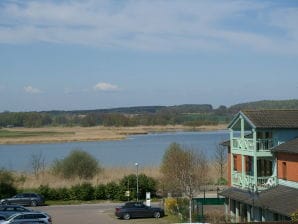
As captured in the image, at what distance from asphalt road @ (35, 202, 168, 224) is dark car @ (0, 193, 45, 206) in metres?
1.37

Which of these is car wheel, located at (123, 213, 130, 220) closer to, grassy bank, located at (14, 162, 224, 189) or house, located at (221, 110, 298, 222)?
house, located at (221, 110, 298, 222)

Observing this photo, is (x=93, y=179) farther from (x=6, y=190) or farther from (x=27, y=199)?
(x=27, y=199)

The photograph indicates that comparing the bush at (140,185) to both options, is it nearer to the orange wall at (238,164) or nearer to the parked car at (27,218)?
the orange wall at (238,164)

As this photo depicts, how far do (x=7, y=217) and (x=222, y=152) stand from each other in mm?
44499

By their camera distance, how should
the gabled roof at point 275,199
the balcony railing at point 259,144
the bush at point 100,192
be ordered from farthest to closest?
the bush at point 100,192 < the balcony railing at point 259,144 < the gabled roof at point 275,199

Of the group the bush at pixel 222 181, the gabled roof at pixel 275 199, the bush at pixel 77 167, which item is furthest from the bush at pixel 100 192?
the gabled roof at pixel 275 199

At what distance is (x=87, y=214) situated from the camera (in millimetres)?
50531

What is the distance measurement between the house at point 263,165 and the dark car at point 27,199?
70.5 ft

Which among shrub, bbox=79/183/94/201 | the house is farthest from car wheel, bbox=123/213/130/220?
shrub, bbox=79/183/94/201

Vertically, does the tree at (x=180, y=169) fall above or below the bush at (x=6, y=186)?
above

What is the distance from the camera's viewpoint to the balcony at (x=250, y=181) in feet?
128

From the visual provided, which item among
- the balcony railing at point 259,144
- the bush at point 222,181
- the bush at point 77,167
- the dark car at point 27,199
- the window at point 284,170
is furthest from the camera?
the bush at point 77,167

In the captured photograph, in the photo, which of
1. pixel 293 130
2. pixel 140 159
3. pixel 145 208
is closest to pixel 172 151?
pixel 145 208

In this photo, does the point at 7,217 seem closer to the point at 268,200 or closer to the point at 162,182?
the point at 268,200
